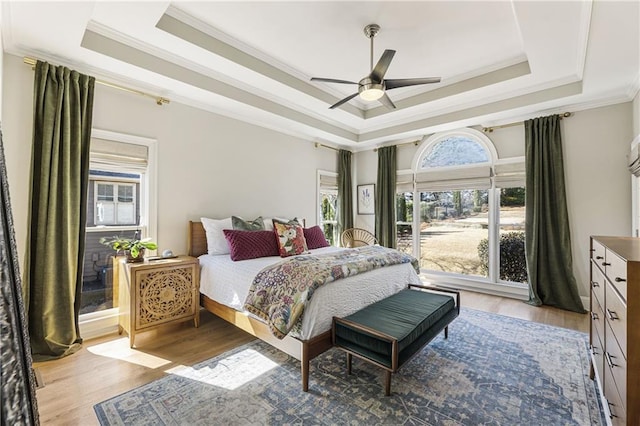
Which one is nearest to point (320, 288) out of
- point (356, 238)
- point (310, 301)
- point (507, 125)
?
point (310, 301)

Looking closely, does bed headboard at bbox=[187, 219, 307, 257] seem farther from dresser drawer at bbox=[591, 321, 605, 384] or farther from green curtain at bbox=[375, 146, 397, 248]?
dresser drawer at bbox=[591, 321, 605, 384]

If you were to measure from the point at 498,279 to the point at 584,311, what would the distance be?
0.99 metres

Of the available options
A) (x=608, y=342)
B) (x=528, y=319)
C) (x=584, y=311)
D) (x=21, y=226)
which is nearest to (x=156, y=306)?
(x=21, y=226)

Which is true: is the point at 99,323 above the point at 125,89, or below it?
below

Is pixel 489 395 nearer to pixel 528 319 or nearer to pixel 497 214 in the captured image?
pixel 528 319

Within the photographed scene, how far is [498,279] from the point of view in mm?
4367

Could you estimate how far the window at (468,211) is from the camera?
14.0 feet

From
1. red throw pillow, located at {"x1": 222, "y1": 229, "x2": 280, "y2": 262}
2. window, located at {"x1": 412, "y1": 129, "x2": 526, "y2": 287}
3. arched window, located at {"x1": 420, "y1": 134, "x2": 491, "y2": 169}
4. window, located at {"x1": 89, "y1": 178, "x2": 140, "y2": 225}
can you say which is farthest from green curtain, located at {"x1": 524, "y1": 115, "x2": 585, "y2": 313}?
window, located at {"x1": 89, "y1": 178, "x2": 140, "y2": 225}

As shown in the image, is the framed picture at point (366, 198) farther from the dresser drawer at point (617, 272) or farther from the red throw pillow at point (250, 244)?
the dresser drawer at point (617, 272)

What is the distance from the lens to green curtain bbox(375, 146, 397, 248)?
527 cm

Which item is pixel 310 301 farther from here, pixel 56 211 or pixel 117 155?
pixel 117 155

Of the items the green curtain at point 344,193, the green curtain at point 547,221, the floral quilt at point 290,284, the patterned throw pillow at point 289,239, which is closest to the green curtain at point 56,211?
the floral quilt at point 290,284

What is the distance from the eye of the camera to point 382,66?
247 centimetres

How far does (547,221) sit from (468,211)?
3.47 feet
